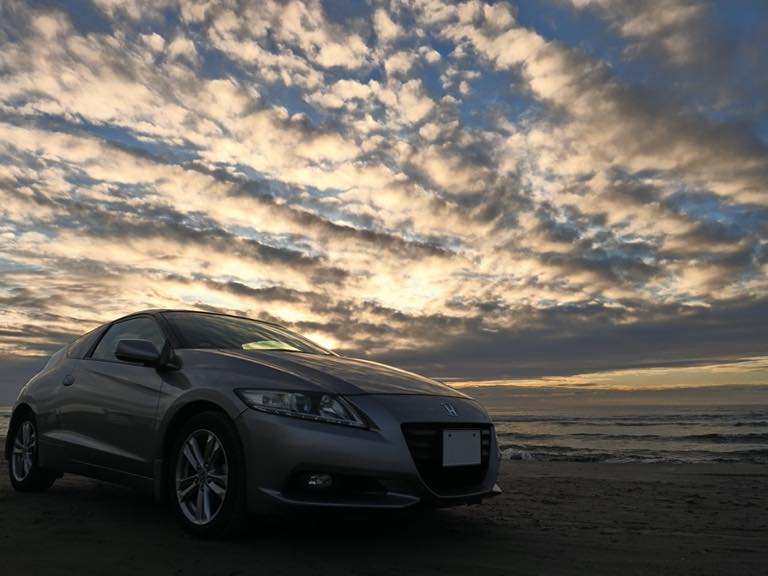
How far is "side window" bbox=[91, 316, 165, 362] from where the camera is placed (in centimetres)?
479

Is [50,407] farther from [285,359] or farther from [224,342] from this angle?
[285,359]

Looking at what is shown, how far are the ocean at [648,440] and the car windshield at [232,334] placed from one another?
28.6 feet

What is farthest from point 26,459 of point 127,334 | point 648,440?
point 648,440

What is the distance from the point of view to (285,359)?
4.23 meters

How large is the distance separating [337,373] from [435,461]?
0.81 meters

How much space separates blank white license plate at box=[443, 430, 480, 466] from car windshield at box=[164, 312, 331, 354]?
4.97 ft

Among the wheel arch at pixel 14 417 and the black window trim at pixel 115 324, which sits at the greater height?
the black window trim at pixel 115 324

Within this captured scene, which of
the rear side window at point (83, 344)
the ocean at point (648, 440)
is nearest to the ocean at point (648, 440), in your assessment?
the ocean at point (648, 440)

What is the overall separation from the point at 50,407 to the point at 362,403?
3.11m

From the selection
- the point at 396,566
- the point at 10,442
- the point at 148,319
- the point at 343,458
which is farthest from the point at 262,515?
the point at 10,442

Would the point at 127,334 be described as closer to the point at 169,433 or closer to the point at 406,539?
the point at 169,433

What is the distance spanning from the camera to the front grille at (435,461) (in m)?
3.74

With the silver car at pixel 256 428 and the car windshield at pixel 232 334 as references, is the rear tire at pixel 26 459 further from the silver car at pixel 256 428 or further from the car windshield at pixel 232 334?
the car windshield at pixel 232 334

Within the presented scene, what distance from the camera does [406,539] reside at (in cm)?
404
